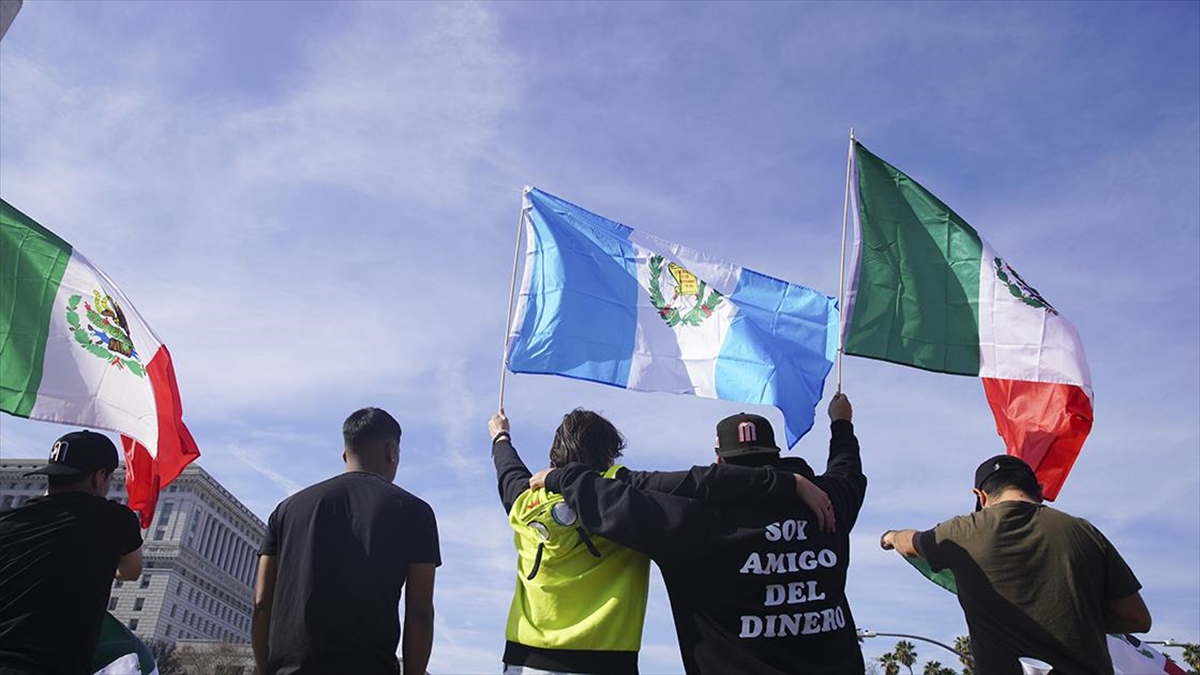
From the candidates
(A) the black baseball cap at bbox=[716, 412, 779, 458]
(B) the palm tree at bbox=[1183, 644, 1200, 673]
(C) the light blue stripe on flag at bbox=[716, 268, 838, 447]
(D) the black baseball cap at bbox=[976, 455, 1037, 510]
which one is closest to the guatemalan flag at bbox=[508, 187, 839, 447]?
(C) the light blue stripe on flag at bbox=[716, 268, 838, 447]

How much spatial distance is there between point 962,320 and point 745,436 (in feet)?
12.7

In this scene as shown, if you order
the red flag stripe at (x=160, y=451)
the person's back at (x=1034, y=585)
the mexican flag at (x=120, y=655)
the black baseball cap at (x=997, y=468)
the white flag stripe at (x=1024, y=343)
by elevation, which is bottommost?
the mexican flag at (x=120, y=655)

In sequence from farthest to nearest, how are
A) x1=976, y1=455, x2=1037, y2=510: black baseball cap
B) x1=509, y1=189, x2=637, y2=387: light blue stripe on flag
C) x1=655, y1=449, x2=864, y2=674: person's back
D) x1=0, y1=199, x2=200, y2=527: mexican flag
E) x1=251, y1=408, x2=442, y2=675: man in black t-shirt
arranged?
x1=509, y1=189, x2=637, y2=387: light blue stripe on flag < x1=0, y1=199, x2=200, y2=527: mexican flag < x1=976, y1=455, x2=1037, y2=510: black baseball cap < x1=251, y1=408, x2=442, y2=675: man in black t-shirt < x1=655, y1=449, x2=864, y2=674: person's back

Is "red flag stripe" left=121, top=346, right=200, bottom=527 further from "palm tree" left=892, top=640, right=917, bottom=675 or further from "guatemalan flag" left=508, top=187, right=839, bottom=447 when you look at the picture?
"palm tree" left=892, top=640, right=917, bottom=675

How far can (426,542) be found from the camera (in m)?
5.25

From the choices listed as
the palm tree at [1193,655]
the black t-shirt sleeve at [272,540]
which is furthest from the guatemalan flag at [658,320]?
the palm tree at [1193,655]

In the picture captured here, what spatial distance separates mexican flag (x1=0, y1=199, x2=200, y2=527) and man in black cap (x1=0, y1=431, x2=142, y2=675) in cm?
168

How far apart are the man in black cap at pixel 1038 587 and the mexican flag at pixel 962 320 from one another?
2155mm

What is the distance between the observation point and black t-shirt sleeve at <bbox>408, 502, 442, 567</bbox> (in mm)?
5203

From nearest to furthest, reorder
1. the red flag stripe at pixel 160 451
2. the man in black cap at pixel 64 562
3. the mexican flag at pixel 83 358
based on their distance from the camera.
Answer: the man in black cap at pixel 64 562 → the red flag stripe at pixel 160 451 → the mexican flag at pixel 83 358

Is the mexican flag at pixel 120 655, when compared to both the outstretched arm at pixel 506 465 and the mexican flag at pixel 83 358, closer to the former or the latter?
the mexican flag at pixel 83 358

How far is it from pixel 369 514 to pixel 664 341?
13.3 feet

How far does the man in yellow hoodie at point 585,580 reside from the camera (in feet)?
16.2

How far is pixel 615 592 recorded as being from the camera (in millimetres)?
5086
